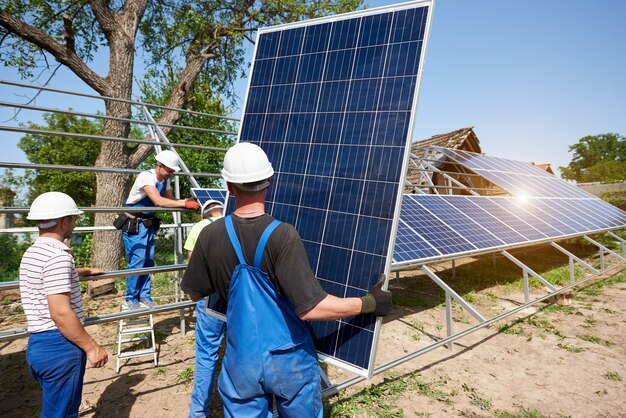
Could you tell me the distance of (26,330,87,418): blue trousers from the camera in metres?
2.49

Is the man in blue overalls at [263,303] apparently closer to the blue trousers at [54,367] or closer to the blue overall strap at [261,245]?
the blue overall strap at [261,245]

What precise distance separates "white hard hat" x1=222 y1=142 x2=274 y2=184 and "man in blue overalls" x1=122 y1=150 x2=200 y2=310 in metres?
2.70

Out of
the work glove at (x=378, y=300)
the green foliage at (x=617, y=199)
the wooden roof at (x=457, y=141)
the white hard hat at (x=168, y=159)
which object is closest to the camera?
the work glove at (x=378, y=300)

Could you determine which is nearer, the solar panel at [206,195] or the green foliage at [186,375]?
the green foliage at [186,375]

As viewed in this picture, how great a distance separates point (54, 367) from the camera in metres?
2.50

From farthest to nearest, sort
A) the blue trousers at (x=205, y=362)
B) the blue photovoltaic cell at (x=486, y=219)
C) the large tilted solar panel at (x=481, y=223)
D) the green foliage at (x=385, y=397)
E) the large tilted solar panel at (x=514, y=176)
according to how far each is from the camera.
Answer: the large tilted solar panel at (x=514, y=176), the blue photovoltaic cell at (x=486, y=219), the large tilted solar panel at (x=481, y=223), the green foliage at (x=385, y=397), the blue trousers at (x=205, y=362)

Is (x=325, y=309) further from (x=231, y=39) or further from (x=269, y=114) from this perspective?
(x=231, y=39)

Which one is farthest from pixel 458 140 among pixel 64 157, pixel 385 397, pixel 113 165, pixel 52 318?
pixel 64 157

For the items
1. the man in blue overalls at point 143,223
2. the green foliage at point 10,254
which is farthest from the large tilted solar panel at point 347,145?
the green foliage at point 10,254

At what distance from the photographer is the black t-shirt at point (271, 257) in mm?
1931

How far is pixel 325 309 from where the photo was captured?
198 cm

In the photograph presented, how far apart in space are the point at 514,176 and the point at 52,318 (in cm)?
1287

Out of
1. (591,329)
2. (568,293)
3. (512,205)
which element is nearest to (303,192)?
(591,329)

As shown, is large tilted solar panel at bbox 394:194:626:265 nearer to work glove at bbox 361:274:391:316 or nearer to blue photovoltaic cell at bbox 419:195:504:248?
blue photovoltaic cell at bbox 419:195:504:248
